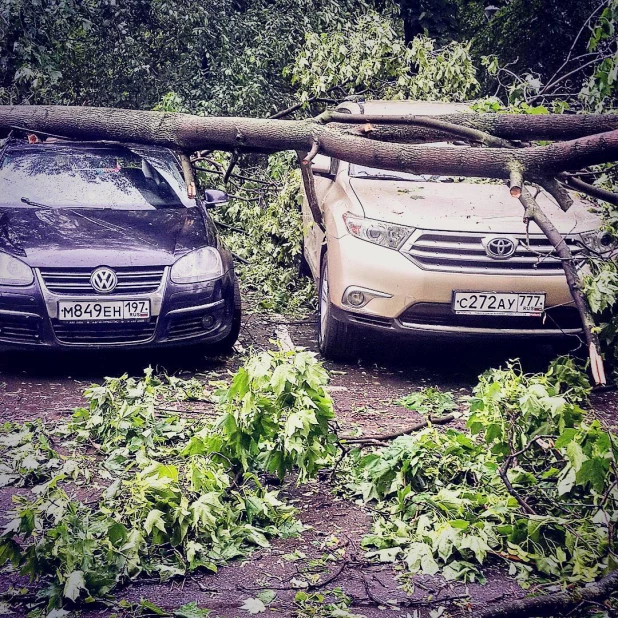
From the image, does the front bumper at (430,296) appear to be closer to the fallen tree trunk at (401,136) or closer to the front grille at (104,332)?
the fallen tree trunk at (401,136)

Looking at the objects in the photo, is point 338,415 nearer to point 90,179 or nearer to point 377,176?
point 377,176

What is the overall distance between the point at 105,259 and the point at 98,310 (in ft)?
1.14

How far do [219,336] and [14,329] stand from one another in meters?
1.38

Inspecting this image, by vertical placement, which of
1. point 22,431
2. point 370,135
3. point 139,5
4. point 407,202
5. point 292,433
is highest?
point 139,5

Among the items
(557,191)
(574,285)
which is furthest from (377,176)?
(574,285)

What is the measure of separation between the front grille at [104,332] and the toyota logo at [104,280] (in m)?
0.23

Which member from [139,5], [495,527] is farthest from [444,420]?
[139,5]

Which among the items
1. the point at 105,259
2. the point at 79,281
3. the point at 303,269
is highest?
the point at 105,259

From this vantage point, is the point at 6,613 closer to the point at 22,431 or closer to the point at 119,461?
the point at 119,461

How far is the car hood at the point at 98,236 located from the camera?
5750mm

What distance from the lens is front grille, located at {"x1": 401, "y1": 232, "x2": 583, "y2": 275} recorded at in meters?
5.82

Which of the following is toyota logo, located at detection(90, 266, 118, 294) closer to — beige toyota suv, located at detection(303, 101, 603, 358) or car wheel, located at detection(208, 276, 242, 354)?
car wheel, located at detection(208, 276, 242, 354)

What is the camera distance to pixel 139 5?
13.9 metres

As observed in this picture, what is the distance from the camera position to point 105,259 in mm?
5746
